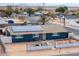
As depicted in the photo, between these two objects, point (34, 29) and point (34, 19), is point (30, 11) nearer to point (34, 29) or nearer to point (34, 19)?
point (34, 19)

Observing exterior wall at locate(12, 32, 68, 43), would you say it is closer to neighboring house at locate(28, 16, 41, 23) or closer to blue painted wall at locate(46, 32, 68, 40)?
blue painted wall at locate(46, 32, 68, 40)

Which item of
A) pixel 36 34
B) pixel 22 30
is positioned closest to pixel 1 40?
pixel 22 30

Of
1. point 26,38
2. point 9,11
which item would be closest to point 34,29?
point 26,38

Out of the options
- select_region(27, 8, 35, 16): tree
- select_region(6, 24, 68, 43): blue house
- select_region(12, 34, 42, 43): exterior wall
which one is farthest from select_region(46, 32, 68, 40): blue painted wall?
select_region(27, 8, 35, 16): tree

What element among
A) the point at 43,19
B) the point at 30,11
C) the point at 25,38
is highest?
Result: the point at 30,11

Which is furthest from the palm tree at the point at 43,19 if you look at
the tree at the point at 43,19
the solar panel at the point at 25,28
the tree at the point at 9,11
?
the tree at the point at 9,11

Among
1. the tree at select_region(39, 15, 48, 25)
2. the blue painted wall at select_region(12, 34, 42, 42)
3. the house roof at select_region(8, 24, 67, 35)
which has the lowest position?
the blue painted wall at select_region(12, 34, 42, 42)

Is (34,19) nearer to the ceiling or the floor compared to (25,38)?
nearer to the ceiling

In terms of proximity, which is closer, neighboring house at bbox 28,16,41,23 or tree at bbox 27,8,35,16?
tree at bbox 27,8,35,16

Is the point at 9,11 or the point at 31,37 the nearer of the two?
the point at 9,11
